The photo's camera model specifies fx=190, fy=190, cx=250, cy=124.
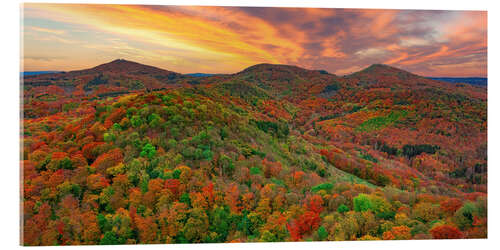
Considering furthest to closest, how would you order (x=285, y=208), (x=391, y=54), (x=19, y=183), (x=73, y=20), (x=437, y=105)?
1. (x=437, y=105)
2. (x=391, y=54)
3. (x=73, y=20)
4. (x=285, y=208)
5. (x=19, y=183)

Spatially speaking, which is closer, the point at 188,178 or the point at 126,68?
the point at 188,178

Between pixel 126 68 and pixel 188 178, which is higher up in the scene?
pixel 126 68

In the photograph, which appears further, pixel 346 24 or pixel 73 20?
pixel 346 24

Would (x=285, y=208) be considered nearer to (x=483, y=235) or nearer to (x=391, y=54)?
(x=483, y=235)

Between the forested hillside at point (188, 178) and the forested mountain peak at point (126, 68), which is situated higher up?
the forested mountain peak at point (126, 68)

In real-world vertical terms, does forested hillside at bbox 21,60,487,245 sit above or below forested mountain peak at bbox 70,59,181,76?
below

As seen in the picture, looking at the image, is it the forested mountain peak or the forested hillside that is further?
the forested mountain peak
